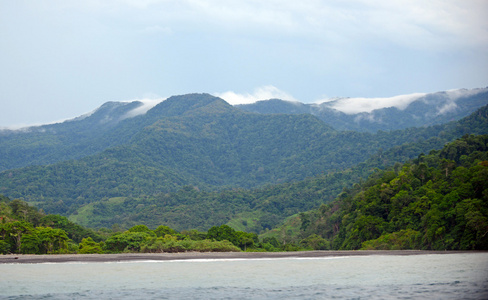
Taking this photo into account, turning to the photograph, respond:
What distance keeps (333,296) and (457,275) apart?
354 inches

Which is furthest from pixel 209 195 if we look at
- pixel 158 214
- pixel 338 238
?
pixel 338 238

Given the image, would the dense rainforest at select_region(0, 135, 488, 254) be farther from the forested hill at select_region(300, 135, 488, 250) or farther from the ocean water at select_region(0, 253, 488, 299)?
the ocean water at select_region(0, 253, 488, 299)

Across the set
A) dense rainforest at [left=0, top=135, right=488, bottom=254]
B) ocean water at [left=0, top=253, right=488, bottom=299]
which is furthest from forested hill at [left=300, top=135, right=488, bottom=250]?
ocean water at [left=0, top=253, right=488, bottom=299]

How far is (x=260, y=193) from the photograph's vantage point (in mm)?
180250

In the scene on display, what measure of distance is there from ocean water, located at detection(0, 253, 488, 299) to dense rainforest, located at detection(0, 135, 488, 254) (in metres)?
8.51

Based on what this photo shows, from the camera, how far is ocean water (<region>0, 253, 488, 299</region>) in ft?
74.5

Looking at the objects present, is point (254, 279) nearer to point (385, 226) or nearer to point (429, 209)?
point (429, 209)

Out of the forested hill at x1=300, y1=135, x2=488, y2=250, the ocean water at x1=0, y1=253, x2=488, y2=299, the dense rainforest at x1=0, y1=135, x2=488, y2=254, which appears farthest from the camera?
the forested hill at x1=300, y1=135, x2=488, y2=250

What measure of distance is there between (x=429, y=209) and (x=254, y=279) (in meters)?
31.9

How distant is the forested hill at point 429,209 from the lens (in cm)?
4488

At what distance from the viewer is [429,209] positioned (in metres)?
53.2

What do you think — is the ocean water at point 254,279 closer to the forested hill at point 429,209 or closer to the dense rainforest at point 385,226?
the dense rainforest at point 385,226

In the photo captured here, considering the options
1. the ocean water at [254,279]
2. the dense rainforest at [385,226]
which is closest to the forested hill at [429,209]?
the dense rainforest at [385,226]

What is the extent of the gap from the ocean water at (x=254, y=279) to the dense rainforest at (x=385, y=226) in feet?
27.9
